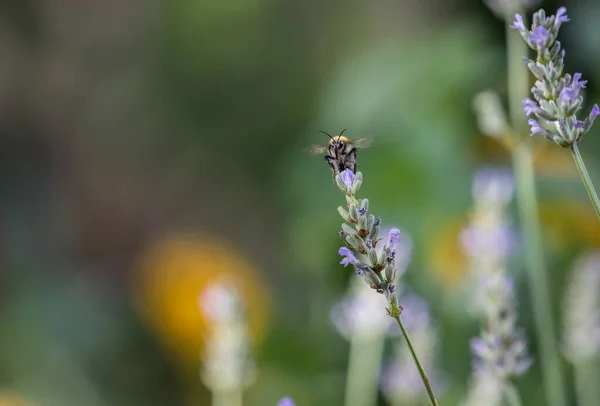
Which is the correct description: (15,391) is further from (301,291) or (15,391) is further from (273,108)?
(273,108)

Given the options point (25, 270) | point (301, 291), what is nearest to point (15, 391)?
point (25, 270)

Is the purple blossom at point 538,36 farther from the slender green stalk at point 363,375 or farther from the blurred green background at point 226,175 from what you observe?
the blurred green background at point 226,175

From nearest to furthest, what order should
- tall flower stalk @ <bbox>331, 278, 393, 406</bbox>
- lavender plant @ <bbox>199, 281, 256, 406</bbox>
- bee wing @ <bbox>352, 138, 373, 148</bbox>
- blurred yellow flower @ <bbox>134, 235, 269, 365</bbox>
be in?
bee wing @ <bbox>352, 138, 373, 148</bbox>
lavender plant @ <bbox>199, 281, 256, 406</bbox>
tall flower stalk @ <bbox>331, 278, 393, 406</bbox>
blurred yellow flower @ <bbox>134, 235, 269, 365</bbox>

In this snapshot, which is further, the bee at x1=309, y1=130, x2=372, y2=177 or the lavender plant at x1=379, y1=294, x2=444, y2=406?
the lavender plant at x1=379, y1=294, x2=444, y2=406

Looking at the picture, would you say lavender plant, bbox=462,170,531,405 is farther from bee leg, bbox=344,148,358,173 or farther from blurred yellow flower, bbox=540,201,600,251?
blurred yellow flower, bbox=540,201,600,251

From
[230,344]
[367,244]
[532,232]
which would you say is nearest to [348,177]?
[367,244]

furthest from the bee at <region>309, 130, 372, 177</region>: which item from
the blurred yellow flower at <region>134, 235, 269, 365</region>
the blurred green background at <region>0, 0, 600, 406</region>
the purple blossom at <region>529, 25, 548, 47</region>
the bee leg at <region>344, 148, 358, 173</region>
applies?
the blurred yellow flower at <region>134, 235, 269, 365</region>
